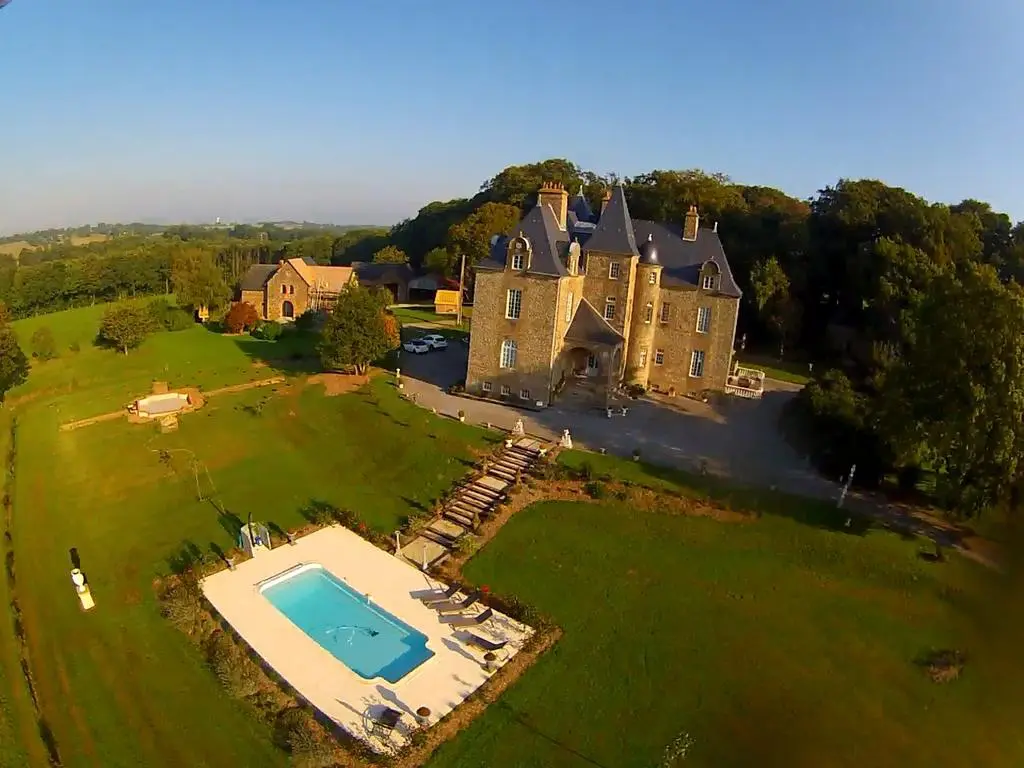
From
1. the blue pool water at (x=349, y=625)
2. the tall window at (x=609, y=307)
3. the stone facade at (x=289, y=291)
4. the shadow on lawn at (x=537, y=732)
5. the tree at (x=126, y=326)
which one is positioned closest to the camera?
the shadow on lawn at (x=537, y=732)

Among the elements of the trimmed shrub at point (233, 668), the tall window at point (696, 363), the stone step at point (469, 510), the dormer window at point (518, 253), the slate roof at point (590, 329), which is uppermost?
the dormer window at point (518, 253)

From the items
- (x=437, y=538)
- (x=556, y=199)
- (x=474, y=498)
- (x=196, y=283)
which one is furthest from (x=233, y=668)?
(x=196, y=283)

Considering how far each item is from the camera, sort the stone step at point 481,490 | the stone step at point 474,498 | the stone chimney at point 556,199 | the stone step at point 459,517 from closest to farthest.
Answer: the stone step at point 459,517, the stone step at point 474,498, the stone step at point 481,490, the stone chimney at point 556,199

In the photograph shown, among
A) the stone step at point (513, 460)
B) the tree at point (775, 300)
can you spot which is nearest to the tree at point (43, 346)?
the stone step at point (513, 460)

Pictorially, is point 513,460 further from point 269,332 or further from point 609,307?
point 269,332

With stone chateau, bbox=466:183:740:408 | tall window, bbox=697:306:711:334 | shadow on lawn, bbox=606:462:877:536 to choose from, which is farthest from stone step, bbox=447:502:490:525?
tall window, bbox=697:306:711:334

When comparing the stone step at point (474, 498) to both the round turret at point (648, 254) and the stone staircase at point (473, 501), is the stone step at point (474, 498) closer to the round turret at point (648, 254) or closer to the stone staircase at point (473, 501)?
the stone staircase at point (473, 501)
